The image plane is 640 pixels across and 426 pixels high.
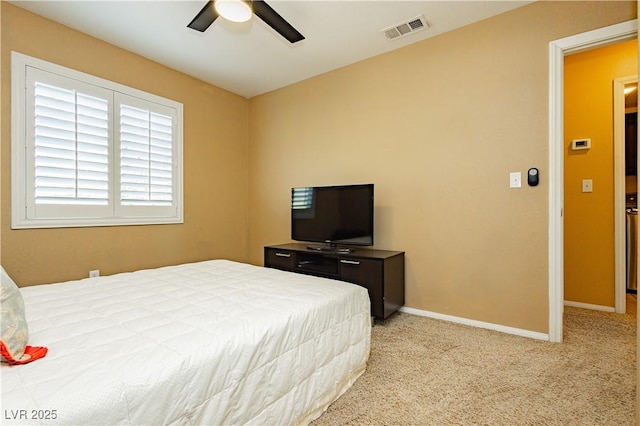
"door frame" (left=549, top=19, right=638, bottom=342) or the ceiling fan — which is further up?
the ceiling fan

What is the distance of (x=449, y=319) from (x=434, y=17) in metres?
2.74

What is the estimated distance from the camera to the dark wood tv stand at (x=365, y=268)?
8.89 ft

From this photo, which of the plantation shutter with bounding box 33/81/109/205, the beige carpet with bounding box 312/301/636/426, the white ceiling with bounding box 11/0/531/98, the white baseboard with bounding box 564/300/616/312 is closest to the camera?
the beige carpet with bounding box 312/301/636/426

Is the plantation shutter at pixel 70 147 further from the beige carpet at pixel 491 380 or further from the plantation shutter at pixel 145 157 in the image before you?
the beige carpet at pixel 491 380

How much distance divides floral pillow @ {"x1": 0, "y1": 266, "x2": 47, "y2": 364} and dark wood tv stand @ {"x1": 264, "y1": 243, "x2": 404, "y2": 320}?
2.23 metres

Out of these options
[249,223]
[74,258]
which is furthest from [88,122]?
[249,223]

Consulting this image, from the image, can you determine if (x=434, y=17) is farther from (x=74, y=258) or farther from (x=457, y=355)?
(x=74, y=258)

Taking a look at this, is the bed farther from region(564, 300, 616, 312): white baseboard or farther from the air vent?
region(564, 300, 616, 312): white baseboard

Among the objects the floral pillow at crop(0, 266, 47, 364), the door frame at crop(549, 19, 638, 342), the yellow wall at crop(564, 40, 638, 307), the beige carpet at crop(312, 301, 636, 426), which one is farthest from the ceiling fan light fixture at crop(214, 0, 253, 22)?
the yellow wall at crop(564, 40, 638, 307)

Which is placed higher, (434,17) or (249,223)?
(434,17)

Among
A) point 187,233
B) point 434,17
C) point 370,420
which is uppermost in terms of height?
point 434,17

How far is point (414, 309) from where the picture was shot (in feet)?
10.1

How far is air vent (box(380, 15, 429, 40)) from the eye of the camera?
Result: 8.91 ft

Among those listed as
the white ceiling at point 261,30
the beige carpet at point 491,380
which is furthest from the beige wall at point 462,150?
the beige carpet at point 491,380
